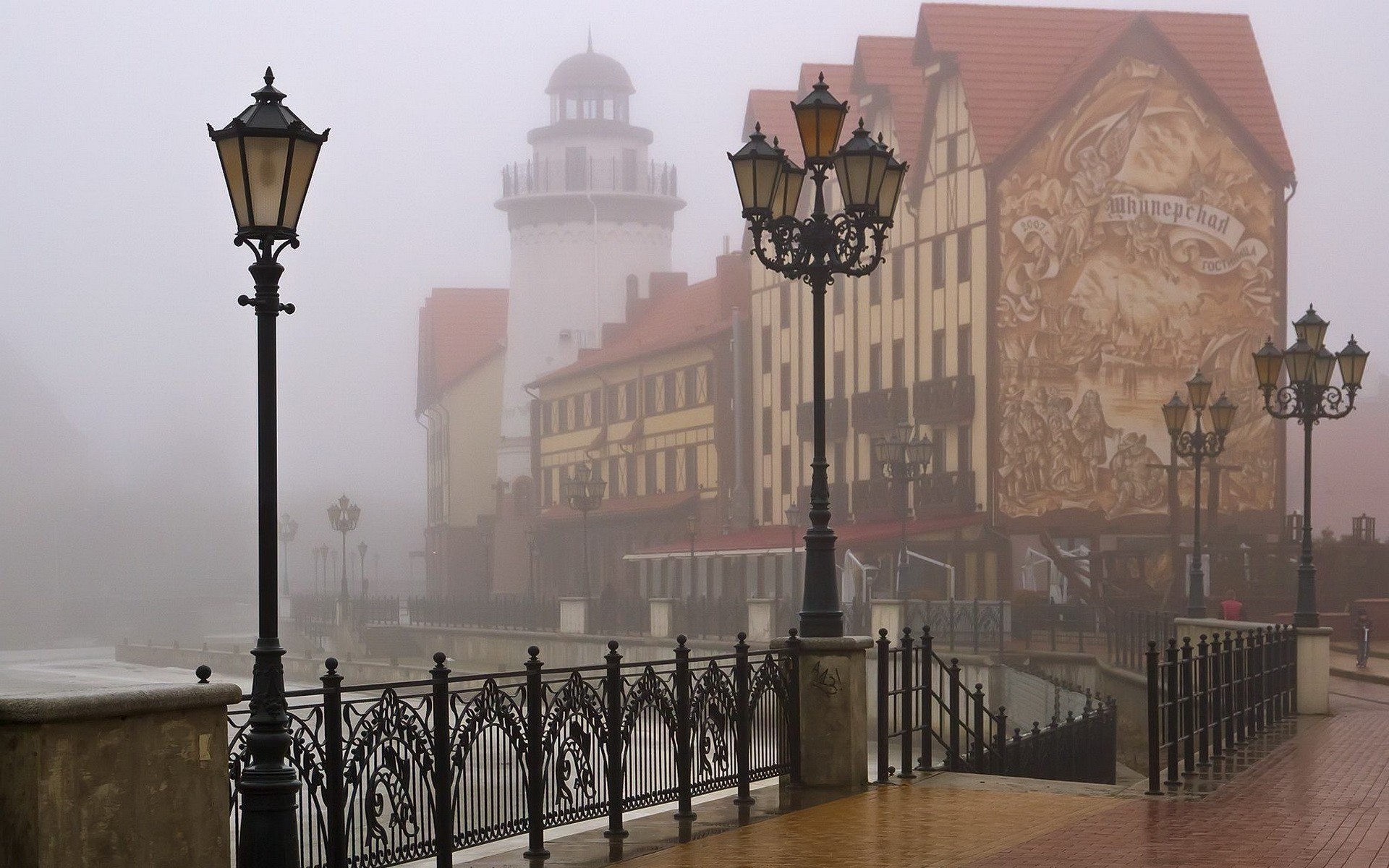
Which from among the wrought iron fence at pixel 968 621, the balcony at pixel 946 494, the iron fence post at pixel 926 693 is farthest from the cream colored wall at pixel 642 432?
the iron fence post at pixel 926 693

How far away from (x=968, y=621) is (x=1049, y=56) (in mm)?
16028

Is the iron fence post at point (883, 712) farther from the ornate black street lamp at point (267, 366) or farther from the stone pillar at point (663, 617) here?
the stone pillar at point (663, 617)

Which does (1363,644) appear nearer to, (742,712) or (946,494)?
(946,494)

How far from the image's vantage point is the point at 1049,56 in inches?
1821

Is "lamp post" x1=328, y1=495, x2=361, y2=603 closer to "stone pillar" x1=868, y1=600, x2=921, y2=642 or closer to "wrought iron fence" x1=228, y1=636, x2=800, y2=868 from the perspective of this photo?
"stone pillar" x1=868, y1=600, x2=921, y2=642

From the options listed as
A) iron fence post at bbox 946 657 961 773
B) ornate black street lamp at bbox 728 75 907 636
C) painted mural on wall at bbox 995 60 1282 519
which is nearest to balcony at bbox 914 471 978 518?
painted mural on wall at bbox 995 60 1282 519

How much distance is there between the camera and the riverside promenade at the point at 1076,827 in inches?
433

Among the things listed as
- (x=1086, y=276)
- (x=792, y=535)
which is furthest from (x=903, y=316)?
(x=792, y=535)

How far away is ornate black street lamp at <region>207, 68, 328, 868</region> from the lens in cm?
895

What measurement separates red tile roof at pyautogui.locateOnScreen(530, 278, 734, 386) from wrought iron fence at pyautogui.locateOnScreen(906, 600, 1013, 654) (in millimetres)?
22940

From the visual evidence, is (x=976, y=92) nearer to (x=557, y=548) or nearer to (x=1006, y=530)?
(x=1006, y=530)

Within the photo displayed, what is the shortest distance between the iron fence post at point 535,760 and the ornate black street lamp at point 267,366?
8.10 feet

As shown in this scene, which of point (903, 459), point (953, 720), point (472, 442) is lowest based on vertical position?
point (953, 720)

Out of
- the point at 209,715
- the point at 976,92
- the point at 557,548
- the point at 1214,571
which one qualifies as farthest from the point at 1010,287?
the point at 209,715
